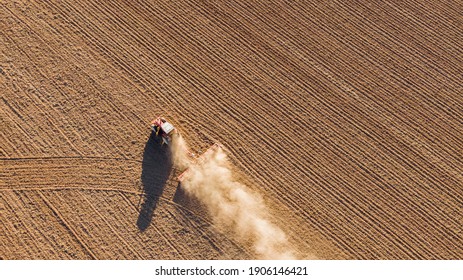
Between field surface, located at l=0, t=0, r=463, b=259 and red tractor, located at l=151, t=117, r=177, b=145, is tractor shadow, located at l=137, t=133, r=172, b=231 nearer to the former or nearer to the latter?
field surface, located at l=0, t=0, r=463, b=259

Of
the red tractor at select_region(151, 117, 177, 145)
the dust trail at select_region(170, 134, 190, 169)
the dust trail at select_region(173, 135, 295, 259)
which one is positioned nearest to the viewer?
the dust trail at select_region(173, 135, 295, 259)

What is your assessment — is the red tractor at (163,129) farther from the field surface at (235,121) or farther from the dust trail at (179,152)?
the field surface at (235,121)

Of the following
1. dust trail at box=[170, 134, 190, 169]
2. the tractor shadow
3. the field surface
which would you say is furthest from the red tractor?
the field surface

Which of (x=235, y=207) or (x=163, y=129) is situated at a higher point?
(x=163, y=129)

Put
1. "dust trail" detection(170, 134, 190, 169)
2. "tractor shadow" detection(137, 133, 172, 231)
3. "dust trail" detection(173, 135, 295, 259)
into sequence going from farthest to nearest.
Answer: "dust trail" detection(170, 134, 190, 169), "tractor shadow" detection(137, 133, 172, 231), "dust trail" detection(173, 135, 295, 259)

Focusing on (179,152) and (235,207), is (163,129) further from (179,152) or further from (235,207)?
(235,207)

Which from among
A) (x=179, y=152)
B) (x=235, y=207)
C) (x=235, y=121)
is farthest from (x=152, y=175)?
(x=235, y=121)

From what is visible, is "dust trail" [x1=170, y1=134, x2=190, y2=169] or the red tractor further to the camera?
"dust trail" [x1=170, y1=134, x2=190, y2=169]
